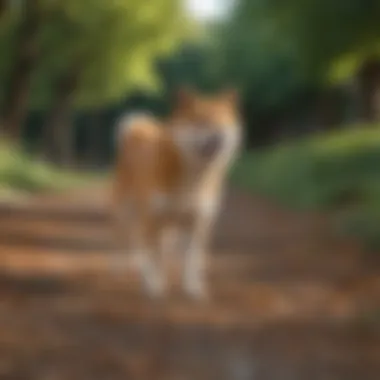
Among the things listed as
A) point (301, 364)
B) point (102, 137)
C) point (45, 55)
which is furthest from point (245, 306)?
point (45, 55)

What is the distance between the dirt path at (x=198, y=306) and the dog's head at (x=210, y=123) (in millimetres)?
61

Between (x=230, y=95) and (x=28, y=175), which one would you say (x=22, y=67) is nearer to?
(x=28, y=175)

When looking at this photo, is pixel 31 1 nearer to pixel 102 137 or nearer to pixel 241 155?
pixel 102 137

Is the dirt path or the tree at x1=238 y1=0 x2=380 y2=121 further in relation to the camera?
the tree at x1=238 y1=0 x2=380 y2=121

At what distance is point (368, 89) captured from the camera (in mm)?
1042

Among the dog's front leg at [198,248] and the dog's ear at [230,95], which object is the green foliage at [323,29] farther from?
the dog's front leg at [198,248]

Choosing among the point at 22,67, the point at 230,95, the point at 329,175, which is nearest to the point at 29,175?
the point at 22,67

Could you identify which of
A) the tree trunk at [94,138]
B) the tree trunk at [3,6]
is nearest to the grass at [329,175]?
the tree trunk at [94,138]

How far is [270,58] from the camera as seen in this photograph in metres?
1.03

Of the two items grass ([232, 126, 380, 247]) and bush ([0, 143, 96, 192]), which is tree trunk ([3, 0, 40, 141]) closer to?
bush ([0, 143, 96, 192])

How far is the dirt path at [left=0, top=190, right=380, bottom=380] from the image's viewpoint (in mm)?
929

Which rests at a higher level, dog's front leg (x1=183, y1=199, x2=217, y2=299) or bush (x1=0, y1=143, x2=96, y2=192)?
bush (x1=0, y1=143, x2=96, y2=192)

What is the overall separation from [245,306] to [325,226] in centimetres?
15

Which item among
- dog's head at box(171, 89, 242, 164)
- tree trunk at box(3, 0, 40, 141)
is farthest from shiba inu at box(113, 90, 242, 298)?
tree trunk at box(3, 0, 40, 141)
